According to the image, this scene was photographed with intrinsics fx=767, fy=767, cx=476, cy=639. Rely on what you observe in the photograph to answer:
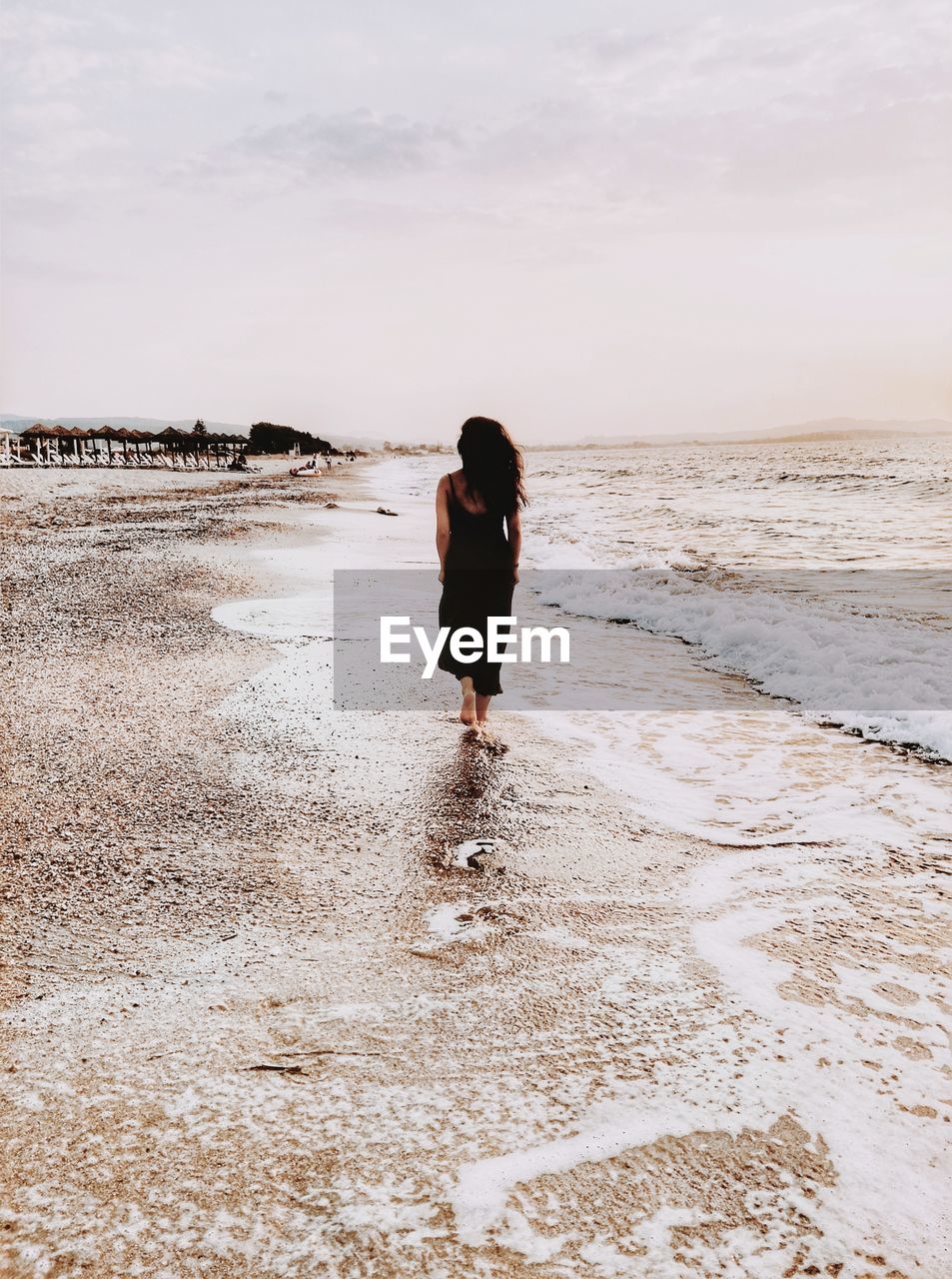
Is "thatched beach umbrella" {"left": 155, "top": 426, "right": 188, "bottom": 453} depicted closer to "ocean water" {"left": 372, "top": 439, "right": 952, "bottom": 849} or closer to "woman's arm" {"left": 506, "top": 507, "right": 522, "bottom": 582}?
"ocean water" {"left": 372, "top": 439, "right": 952, "bottom": 849}

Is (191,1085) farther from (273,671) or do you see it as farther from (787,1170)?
(273,671)

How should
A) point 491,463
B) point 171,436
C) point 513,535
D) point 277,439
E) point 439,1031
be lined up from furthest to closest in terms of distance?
point 277,439, point 171,436, point 513,535, point 491,463, point 439,1031

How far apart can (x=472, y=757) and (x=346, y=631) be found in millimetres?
2974

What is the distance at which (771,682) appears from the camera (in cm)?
604

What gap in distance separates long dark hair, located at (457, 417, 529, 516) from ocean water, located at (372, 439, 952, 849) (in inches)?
57.2

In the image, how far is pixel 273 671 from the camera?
5.58 m

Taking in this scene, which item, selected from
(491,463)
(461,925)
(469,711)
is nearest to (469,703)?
(469,711)

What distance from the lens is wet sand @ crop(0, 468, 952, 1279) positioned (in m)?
1.57

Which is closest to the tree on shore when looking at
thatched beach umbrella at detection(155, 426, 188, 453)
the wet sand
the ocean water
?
thatched beach umbrella at detection(155, 426, 188, 453)

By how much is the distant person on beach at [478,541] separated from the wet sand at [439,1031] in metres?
0.78

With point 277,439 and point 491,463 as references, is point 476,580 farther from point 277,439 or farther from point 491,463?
point 277,439

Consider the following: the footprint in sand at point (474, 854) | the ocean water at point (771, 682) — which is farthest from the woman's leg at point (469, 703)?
the footprint in sand at point (474, 854)

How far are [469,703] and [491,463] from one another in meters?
1.45

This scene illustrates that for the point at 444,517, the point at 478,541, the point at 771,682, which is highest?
the point at 444,517
